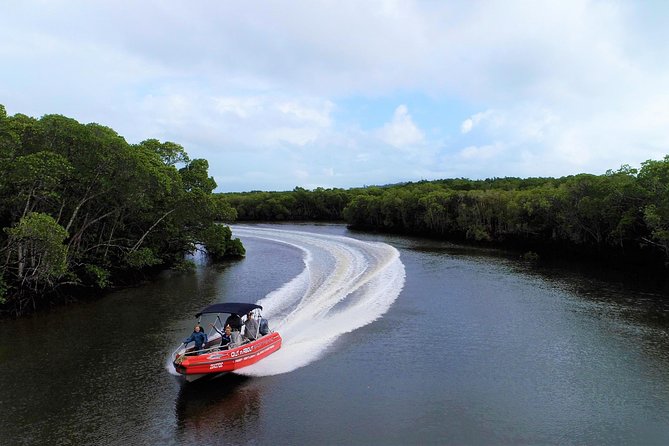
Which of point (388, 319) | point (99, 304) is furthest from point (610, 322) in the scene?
point (99, 304)

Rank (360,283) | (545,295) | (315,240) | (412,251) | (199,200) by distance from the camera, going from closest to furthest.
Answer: (545,295), (360,283), (199,200), (412,251), (315,240)

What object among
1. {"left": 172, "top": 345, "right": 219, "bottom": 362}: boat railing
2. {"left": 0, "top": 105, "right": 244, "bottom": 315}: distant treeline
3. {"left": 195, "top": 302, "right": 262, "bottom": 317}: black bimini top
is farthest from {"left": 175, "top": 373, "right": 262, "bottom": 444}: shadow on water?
{"left": 0, "top": 105, "right": 244, "bottom": 315}: distant treeline

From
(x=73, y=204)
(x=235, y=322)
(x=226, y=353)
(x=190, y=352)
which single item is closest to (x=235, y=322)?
(x=235, y=322)

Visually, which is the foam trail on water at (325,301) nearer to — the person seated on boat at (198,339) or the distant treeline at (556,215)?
the person seated on boat at (198,339)

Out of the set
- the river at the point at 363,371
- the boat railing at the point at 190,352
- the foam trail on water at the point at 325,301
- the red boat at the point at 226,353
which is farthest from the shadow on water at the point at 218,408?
the foam trail on water at the point at 325,301

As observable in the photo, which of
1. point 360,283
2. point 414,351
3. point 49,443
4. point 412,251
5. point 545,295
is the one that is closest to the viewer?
point 49,443

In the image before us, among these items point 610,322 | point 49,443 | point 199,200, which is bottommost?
point 49,443

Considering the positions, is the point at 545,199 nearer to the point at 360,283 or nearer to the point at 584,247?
the point at 584,247
